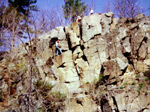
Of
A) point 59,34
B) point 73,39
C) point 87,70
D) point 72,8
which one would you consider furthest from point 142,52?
point 72,8

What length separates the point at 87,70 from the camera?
40.4 ft

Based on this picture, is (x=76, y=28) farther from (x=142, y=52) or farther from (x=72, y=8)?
(x=72, y=8)

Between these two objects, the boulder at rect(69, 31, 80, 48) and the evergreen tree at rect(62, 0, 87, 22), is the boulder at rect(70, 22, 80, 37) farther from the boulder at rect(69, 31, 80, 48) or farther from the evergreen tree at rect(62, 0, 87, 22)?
the evergreen tree at rect(62, 0, 87, 22)

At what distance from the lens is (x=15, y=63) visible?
39.9ft

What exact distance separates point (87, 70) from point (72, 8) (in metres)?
12.7

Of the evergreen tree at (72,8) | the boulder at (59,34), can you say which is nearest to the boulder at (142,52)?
the boulder at (59,34)

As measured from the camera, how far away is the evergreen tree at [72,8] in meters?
21.4

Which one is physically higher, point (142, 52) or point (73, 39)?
point (73, 39)

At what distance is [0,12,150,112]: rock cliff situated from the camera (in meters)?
9.30

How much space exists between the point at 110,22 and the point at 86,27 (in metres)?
2.45

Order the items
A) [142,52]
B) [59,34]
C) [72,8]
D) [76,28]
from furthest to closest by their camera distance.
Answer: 1. [72,8]
2. [76,28]
3. [59,34]
4. [142,52]

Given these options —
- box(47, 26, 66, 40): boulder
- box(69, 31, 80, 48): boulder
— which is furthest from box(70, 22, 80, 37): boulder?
box(47, 26, 66, 40): boulder

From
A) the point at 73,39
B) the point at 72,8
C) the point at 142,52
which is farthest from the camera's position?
the point at 72,8

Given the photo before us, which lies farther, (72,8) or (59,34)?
(72,8)
